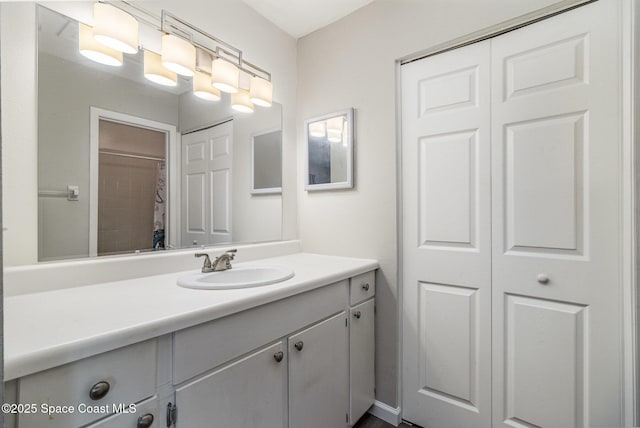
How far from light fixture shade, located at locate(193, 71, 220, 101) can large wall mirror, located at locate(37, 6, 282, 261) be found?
3 centimetres

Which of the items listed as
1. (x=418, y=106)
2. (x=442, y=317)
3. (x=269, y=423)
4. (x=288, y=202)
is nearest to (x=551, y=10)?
(x=418, y=106)

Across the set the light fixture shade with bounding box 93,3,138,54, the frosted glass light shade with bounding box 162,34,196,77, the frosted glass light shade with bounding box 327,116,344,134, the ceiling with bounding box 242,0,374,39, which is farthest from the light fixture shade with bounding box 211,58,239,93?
the frosted glass light shade with bounding box 327,116,344,134

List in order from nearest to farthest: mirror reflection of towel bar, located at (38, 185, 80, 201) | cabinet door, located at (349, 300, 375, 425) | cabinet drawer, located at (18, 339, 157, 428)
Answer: cabinet drawer, located at (18, 339, 157, 428)
mirror reflection of towel bar, located at (38, 185, 80, 201)
cabinet door, located at (349, 300, 375, 425)

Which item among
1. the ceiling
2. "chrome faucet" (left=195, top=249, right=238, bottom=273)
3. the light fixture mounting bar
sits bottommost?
"chrome faucet" (left=195, top=249, right=238, bottom=273)

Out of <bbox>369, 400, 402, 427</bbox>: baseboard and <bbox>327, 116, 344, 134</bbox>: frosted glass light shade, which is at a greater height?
<bbox>327, 116, 344, 134</bbox>: frosted glass light shade

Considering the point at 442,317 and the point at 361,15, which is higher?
the point at 361,15

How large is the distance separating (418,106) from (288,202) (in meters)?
1.00

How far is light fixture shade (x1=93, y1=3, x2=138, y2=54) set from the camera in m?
1.18

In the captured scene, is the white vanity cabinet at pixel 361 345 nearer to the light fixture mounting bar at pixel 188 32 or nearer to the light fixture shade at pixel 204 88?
the light fixture shade at pixel 204 88

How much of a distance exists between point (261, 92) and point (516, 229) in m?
1.52

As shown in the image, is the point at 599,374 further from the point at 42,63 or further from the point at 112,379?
the point at 42,63

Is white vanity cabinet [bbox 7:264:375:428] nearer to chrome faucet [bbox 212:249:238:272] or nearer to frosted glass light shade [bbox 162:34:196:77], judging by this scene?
chrome faucet [bbox 212:249:238:272]

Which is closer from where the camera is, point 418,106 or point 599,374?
point 599,374

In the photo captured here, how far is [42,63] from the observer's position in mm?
1107
